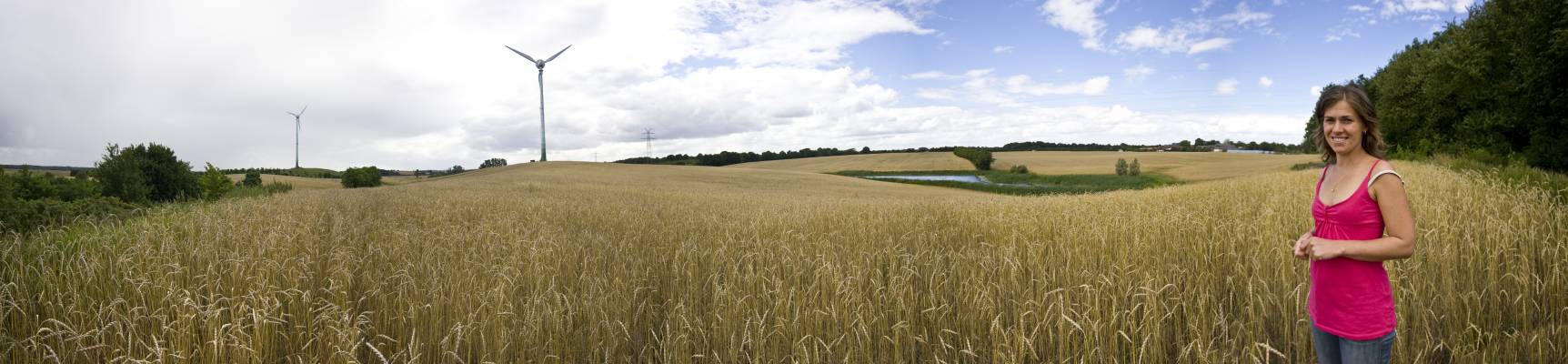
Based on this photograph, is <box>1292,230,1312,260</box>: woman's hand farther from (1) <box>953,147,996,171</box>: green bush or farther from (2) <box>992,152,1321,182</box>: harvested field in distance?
(1) <box>953,147,996,171</box>: green bush

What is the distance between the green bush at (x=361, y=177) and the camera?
185ft

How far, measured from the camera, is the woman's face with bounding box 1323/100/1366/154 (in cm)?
267

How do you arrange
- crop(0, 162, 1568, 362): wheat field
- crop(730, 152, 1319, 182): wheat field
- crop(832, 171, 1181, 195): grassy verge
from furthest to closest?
crop(730, 152, 1319, 182): wheat field → crop(832, 171, 1181, 195): grassy verge → crop(0, 162, 1568, 362): wheat field

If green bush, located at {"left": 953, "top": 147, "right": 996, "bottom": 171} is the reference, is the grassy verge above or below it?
below

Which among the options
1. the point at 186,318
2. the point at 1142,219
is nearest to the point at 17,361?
the point at 186,318

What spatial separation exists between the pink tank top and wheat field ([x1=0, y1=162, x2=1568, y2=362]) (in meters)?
1.05

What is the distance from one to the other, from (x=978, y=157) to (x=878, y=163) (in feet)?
50.0

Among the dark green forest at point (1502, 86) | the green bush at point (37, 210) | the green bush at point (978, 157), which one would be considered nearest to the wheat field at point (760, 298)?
the green bush at point (37, 210)

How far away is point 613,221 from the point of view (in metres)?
11.4

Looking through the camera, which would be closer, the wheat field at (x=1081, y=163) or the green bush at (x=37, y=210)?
the green bush at (x=37, y=210)

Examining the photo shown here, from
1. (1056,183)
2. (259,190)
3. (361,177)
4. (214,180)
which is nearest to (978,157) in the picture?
(1056,183)

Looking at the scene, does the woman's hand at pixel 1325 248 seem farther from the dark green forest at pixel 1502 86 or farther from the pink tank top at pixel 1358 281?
the dark green forest at pixel 1502 86

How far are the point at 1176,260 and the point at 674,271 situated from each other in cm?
485

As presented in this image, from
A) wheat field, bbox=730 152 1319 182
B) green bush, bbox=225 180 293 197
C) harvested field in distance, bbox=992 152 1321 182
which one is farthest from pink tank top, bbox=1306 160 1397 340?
harvested field in distance, bbox=992 152 1321 182
